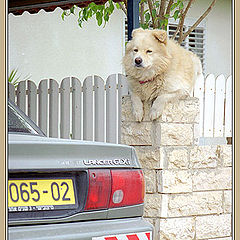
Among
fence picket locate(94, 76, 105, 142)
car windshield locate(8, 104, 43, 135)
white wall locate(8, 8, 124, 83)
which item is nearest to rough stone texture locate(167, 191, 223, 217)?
fence picket locate(94, 76, 105, 142)

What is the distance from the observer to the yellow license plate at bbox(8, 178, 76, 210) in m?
2.86

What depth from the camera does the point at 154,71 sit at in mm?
5641

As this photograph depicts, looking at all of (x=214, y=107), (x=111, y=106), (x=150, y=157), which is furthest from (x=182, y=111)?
(x=111, y=106)

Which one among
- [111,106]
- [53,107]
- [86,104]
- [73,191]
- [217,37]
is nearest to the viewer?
[73,191]

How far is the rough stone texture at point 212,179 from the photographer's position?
597 cm

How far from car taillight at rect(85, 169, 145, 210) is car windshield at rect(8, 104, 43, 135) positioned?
61 centimetres

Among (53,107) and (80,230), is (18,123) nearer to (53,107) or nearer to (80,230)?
(80,230)

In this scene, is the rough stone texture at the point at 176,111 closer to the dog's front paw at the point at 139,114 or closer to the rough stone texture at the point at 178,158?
the dog's front paw at the point at 139,114

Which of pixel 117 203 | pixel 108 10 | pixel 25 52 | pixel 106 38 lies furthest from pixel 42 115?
pixel 117 203

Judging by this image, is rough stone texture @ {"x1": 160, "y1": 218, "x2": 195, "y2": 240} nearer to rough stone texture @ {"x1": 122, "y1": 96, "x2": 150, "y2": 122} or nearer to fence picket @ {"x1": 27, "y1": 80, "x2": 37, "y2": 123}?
rough stone texture @ {"x1": 122, "y1": 96, "x2": 150, "y2": 122}

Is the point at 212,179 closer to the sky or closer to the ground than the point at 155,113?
closer to the ground

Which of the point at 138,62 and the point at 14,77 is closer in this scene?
the point at 138,62

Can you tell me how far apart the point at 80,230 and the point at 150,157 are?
9.24 feet

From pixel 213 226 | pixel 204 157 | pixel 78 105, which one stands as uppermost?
pixel 78 105
